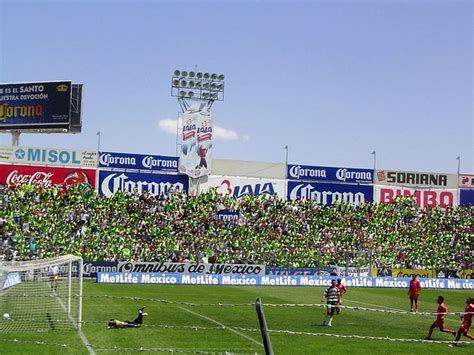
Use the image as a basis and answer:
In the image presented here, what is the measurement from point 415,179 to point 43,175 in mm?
38751

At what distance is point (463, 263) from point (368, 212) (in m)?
10.8

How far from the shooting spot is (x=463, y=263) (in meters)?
60.1

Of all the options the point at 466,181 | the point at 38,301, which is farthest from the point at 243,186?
the point at 38,301

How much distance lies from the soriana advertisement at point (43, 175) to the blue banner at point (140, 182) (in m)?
1.30

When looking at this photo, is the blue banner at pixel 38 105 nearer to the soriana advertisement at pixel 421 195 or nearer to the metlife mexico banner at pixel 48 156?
the metlife mexico banner at pixel 48 156

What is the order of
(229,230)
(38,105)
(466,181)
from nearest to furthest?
1. (229,230)
2. (38,105)
3. (466,181)

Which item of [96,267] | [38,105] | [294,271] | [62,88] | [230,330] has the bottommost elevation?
[294,271]

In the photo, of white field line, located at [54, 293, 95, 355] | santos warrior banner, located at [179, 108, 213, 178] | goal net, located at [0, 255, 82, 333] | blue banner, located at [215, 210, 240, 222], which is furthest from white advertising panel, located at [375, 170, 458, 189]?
white field line, located at [54, 293, 95, 355]

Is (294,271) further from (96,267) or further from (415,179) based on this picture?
(415,179)

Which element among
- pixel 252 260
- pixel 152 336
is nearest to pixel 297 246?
pixel 252 260

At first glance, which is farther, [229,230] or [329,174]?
[329,174]

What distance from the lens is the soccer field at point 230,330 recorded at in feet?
61.1

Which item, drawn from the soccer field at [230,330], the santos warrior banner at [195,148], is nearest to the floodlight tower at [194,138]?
the santos warrior banner at [195,148]

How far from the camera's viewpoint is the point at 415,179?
74375mm
